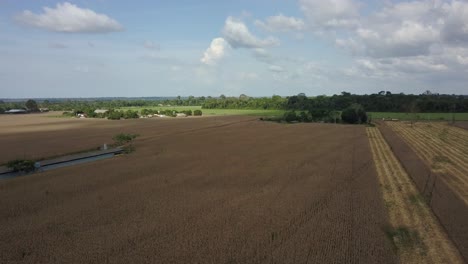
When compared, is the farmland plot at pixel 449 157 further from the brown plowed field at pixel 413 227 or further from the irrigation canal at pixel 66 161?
the irrigation canal at pixel 66 161

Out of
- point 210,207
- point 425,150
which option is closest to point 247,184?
point 210,207

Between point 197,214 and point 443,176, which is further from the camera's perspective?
point 443,176

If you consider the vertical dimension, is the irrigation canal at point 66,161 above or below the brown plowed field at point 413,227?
below

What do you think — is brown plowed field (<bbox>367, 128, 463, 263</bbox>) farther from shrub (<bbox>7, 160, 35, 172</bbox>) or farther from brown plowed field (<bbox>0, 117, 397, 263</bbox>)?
shrub (<bbox>7, 160, 35, 172</bbox>)

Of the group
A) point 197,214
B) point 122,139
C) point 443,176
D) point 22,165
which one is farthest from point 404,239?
point 122,139

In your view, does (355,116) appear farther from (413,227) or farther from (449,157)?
(413,227)

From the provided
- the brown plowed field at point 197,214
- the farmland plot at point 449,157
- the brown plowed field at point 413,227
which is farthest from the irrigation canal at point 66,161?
the farmland plot at point 449,157
